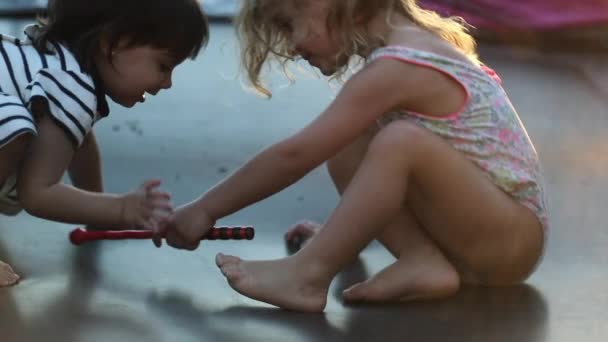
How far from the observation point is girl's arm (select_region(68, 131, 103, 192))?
78.7 inches

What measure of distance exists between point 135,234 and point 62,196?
0.71 ft

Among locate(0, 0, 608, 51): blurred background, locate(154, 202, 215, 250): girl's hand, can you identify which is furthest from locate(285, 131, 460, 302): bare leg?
locate(0, 0, 608, 51): blurred background

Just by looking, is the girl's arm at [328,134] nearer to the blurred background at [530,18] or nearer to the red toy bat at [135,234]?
the red toy bat at [135,234]

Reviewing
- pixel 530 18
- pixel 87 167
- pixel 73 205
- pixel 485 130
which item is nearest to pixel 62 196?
pixel 73 205

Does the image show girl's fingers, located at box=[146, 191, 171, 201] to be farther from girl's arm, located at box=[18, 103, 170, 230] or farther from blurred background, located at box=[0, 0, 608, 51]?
blurred background, located at box=[0, 0, 608, 51]

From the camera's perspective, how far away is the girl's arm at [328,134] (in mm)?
1620

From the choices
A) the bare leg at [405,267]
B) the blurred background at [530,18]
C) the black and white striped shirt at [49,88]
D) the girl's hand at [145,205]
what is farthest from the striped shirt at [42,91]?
the blurred background at [530,18]

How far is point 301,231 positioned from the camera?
1937mm

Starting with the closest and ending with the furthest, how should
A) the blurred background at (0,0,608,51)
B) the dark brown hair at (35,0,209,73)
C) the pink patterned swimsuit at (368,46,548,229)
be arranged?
the pink patterned swimsuit at (368,46,548,229) → the dark brown hair at (35,0,209,73) → the blurred background at (0,0,608,51)

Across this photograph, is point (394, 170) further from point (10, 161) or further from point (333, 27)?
point (10, 161)

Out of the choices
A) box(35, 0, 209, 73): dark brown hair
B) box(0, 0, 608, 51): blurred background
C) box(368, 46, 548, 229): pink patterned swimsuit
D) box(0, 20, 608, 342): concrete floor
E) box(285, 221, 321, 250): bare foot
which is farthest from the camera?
box(0, 0, 608, 51): blurred background

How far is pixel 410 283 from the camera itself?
5.46 ft

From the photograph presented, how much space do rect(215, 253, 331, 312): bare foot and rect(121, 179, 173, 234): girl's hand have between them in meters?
0.14

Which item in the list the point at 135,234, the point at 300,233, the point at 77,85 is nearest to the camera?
the point at 77,85
